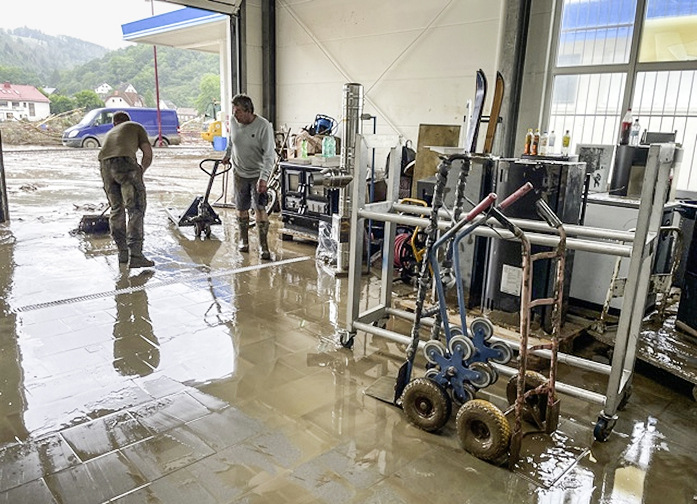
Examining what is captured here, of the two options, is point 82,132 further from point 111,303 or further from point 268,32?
point 111,303

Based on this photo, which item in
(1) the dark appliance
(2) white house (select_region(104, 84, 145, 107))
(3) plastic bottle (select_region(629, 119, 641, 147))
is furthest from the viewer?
(2) white house (select_region(104, 84, 145, 107))

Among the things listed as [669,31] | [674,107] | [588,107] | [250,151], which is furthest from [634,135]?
[250,151]

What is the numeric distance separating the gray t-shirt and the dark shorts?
101mm

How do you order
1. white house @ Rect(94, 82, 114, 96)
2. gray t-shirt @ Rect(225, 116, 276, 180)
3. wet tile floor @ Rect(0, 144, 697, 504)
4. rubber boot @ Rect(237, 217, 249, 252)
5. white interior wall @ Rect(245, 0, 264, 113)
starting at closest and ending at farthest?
wet tile floor @ Rect(0, 144, 697, 504) < gray t-shirt @ Rect(225, 116, 276, 180) < rubber boot @ Rect(237, 217, 249, 252) < white interior wall @ Rect(245, 0, 264, 113) < white house @ Rect(94, 82, 114, 96)

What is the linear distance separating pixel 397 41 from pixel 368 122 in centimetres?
120

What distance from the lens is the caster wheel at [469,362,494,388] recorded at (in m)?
2.34

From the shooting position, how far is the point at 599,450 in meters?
2.41

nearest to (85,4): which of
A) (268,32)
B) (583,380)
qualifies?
(268,32)

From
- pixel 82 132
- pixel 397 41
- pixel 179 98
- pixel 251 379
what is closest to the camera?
pixel 251 379

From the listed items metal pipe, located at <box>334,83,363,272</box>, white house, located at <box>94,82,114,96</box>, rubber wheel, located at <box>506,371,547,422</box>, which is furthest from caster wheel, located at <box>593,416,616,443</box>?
white house, located at <box>94,82,114,96</box>

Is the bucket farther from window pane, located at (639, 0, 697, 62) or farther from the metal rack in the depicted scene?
the metal rack

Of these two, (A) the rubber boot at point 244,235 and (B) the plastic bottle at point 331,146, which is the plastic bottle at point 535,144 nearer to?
(B) the plastic bottle at point 331,146

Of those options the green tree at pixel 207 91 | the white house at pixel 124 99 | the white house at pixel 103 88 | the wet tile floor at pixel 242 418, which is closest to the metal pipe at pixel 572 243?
the wet tile floor at pixel 242 418

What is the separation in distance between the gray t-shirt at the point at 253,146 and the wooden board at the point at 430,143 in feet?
5.23
